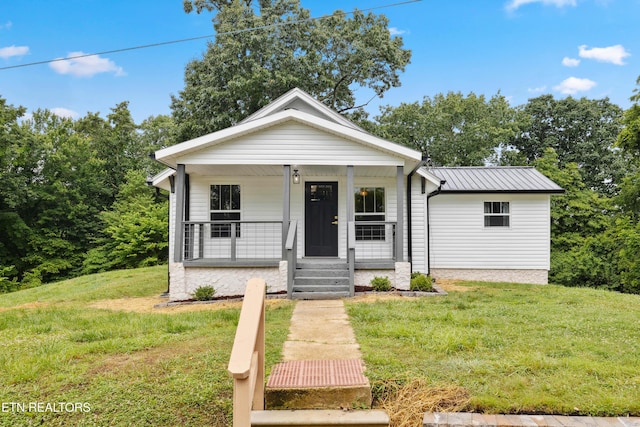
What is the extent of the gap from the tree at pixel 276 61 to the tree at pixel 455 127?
10.5 feet

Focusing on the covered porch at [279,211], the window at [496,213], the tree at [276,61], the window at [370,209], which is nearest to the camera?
the covered porch at [279,211]

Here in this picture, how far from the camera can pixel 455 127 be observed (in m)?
23.1

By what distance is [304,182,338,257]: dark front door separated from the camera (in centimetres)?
1021

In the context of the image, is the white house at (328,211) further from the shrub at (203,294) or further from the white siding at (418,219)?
the shrub at (203,294)

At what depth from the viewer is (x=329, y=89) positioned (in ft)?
67.1

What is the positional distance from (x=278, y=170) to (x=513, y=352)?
6.99 metres

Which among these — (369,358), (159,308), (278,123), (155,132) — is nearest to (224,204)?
(278,123)

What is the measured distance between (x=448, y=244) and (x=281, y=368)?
904 cm

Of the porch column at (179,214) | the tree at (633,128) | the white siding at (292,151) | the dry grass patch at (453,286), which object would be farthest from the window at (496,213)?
the porch column at (179,214)

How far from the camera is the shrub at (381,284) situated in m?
8.38

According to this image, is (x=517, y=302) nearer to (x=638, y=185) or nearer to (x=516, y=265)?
(x=516, y=265)

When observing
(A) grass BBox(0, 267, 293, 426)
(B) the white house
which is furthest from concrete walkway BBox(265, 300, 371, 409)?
(B) the white house

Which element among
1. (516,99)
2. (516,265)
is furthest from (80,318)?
(516,99)

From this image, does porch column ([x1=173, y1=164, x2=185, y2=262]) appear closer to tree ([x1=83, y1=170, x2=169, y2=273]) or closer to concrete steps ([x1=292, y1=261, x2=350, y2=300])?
concrete steps ([x1=292, y1=261, x2=350, y2=300])
